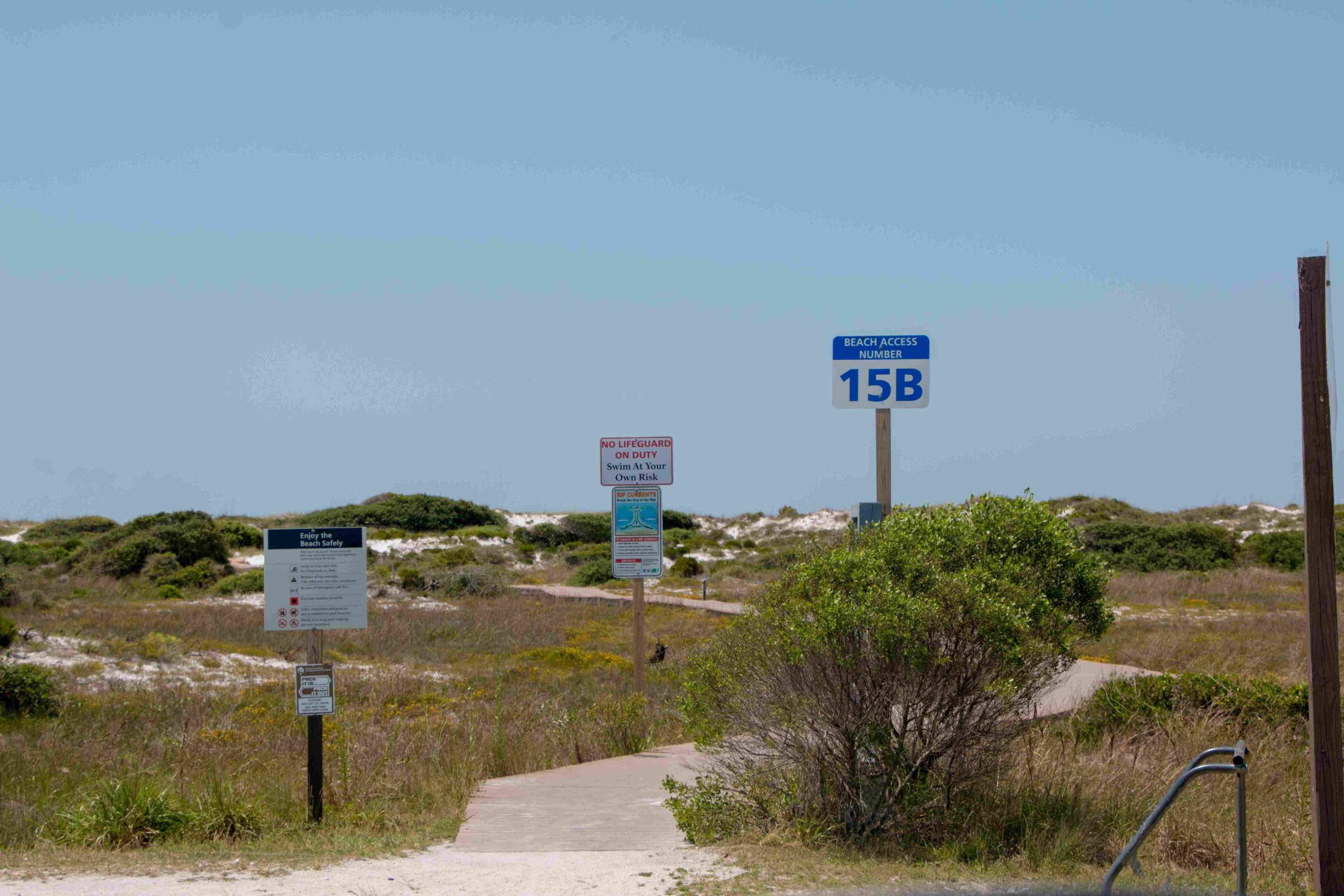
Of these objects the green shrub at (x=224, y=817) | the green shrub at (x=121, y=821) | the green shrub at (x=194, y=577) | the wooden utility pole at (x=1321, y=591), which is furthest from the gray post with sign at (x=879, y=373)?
the green shrub at (x=194, y=577)

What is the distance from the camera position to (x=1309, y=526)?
20.1ft

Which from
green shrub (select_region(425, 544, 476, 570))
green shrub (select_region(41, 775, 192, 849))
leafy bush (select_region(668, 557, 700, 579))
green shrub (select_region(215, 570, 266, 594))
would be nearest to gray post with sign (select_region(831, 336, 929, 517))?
green shrub (select_region(41, 775, 192, 849))

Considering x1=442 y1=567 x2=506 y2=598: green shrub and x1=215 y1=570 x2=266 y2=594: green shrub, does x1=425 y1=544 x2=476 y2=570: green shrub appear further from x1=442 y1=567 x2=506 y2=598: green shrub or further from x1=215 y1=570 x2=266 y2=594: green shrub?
x1=215 y1=570 x2=266 y2=594: green shrub

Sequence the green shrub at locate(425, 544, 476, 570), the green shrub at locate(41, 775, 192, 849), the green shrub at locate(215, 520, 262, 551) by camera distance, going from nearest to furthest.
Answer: the green shrub at locate(41, 775, 192, 849) < the green shrub at locate(425, 544, 476, 570) < the green shrub at locate(215, 520, 262, 551)

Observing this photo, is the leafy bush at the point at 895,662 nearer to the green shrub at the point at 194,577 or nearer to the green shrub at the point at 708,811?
the green shrub at the point at 708,811

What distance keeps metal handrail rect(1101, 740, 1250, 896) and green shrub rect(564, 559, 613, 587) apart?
36898 mm

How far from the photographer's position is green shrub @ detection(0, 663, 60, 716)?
14062 millimetres

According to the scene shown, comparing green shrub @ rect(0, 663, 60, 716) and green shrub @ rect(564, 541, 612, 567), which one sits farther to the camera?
green shrub @ rect(564, 541, 612, 567)

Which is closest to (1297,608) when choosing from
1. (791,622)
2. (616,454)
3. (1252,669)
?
(1252,669)

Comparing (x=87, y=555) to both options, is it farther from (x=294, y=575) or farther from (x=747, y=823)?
(x=747, y=823)

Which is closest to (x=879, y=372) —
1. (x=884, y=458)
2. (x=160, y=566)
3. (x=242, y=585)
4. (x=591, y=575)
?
(x=884, y=458)

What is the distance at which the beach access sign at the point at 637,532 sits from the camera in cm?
1350

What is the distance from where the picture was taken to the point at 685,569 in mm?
46469

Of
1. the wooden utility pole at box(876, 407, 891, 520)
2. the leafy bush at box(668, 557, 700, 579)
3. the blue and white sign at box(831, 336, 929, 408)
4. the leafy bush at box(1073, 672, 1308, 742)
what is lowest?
the leafy bush at box(668, 557, 700, 579)
